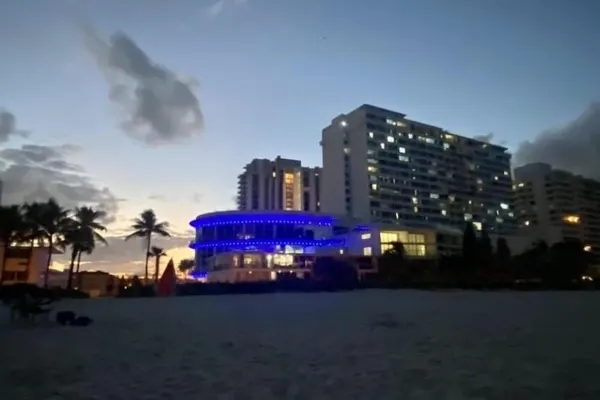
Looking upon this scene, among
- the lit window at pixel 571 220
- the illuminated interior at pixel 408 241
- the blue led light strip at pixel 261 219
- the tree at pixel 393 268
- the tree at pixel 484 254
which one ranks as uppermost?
the lit window at pixel 571 220

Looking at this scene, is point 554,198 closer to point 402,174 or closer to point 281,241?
point 402,174

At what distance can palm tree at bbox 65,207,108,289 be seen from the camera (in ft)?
159

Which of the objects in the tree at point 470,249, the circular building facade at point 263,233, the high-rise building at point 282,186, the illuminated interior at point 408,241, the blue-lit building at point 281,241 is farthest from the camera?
the high-rise building at point 282,186

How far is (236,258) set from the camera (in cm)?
8012

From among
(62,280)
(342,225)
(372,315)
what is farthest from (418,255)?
(372,315)

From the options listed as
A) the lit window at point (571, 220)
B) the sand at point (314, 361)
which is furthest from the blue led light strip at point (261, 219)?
the lit window at point (571, 220)

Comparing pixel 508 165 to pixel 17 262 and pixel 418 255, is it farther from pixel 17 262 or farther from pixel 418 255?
pixel 17 262

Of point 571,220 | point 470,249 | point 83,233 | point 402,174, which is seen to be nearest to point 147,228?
point 83,233

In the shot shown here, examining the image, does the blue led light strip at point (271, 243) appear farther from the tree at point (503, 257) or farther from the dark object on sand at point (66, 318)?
the dark object on sand at point (66, 318)

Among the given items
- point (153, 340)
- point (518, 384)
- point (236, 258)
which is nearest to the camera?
point (518, 384)

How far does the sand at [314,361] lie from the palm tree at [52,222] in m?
33.8

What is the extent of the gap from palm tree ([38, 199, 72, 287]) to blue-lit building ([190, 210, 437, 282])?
33434 millimetres

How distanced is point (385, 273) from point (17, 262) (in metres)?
38.3

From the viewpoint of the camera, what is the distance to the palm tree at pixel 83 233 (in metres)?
48.4
